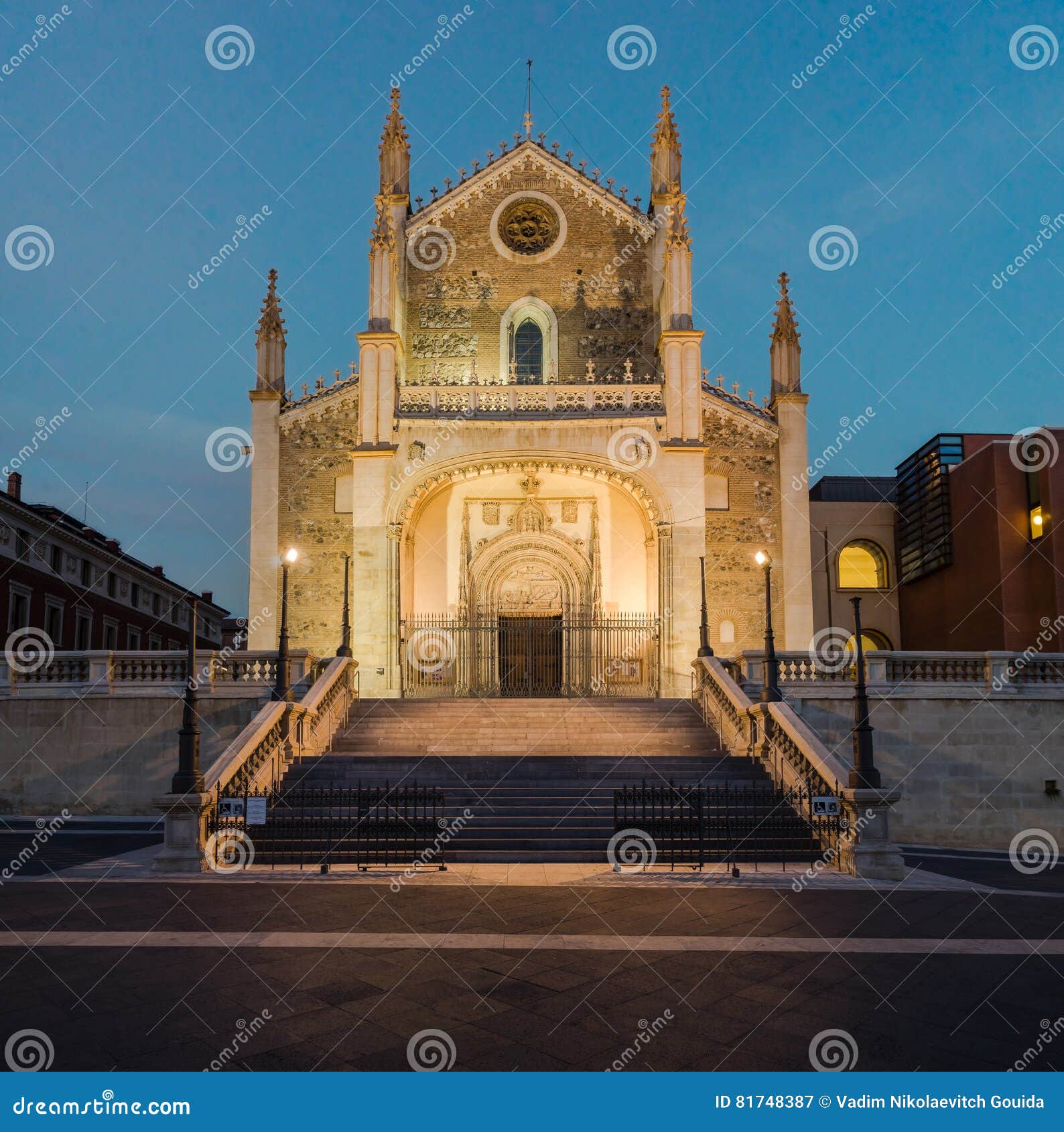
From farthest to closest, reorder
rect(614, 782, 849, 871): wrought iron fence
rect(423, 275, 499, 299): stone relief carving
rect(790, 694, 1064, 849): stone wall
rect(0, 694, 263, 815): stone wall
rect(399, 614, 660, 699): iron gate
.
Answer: rect(423, 275, 499, 299): stone relief carving, rect(399, 614, 660, 699): iron gate, rect(0, 694, 263, 815): stone wall, rect(790, 694, 1064, 849): stone wall, rect(614, 782, 849, 871): wrought iron fence

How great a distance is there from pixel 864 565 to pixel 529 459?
55.6ft

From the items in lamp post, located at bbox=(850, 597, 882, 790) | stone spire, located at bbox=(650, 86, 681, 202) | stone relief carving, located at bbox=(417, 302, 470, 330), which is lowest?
lamp post, located at bbox=(850, 597, 882, 790)

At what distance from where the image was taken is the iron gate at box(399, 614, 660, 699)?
88.0 ft

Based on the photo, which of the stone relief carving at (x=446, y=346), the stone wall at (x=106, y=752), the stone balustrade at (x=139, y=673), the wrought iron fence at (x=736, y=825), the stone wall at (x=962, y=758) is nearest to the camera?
the wrought iron fence at (x=736, y=825)

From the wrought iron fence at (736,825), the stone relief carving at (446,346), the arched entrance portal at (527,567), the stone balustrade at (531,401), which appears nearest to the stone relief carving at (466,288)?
the stone relief carving at (446,346)

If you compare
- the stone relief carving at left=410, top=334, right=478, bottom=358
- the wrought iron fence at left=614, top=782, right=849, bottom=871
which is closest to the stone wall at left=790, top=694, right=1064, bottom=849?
the wrought iron fence at left=614, top=782, right=849, bottom=871

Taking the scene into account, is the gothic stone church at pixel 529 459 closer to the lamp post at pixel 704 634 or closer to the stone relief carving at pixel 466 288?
the stone relief carving at pixel 466 288

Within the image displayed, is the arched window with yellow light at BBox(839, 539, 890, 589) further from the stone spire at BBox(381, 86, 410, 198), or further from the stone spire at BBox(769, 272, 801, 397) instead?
the stone spire at BBox(381, 86, 410, 198)

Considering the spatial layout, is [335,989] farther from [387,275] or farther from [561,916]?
[387,275]

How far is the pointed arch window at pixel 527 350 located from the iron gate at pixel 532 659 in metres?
8.39

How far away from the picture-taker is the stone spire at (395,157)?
3109cm

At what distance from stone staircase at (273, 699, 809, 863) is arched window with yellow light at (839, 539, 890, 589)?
17872 mm

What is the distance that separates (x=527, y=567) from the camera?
1148 inches

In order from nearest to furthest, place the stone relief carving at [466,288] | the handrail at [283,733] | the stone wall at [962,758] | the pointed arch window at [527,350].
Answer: the handrail at [283,733]
the stone wall at [962,758]
the pointed arch window at [527,350]
the stone relief carving at [466,288]
